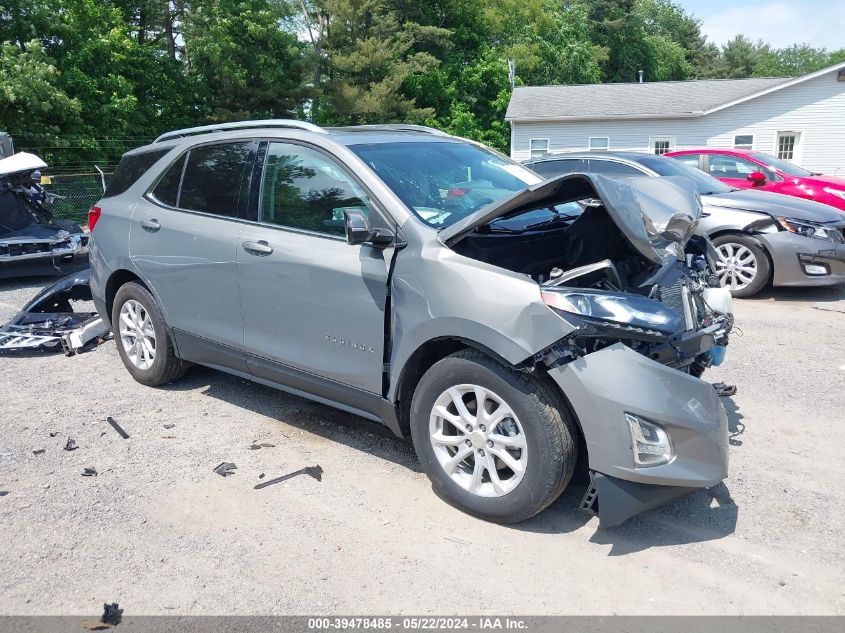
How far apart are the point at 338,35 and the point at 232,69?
29.6 ft

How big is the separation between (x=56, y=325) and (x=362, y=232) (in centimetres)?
471

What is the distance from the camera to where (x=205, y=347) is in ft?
16.2

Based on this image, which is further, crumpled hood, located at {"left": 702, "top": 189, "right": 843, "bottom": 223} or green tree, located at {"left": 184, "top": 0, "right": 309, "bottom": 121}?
green tree, located at {"left": 184, "top": 0, "right": 309, "bottom": 121}

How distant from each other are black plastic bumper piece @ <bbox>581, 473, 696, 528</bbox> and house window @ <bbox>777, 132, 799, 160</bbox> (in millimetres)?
28187

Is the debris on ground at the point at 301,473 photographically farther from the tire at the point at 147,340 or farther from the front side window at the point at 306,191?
the tire at the point at 147,340

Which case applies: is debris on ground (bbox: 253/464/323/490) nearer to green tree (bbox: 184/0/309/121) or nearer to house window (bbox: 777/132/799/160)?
house window (bbox: 777/132/799/160)

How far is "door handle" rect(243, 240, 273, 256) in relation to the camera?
14.2 feet

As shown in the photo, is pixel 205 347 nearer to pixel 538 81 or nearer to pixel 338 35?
pixel 338 35

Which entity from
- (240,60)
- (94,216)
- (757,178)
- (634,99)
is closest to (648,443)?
(94,216)

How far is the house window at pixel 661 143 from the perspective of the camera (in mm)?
29391

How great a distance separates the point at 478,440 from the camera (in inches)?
138

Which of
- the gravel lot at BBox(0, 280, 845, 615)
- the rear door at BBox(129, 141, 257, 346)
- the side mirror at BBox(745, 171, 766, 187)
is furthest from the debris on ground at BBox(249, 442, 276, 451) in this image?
the side mirror at BBox(745, 171, 766, 187)

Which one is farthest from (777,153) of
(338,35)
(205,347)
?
(205,347)

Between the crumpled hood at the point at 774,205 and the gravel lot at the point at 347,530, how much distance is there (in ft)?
12.1
